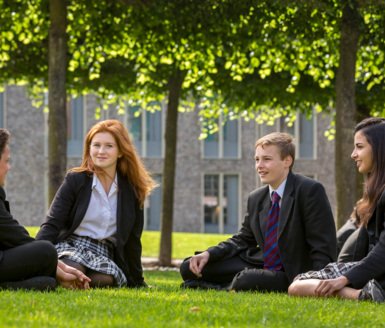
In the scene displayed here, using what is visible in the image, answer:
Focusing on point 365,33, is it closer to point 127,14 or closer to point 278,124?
point 127,14

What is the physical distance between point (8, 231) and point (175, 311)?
1838mm

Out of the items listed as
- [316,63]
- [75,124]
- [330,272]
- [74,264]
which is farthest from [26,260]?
[75,124]

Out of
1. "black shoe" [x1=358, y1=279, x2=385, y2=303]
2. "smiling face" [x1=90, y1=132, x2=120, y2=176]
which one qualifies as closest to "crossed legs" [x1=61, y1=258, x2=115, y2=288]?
"smiling face" [x1=90, y1=132, x2=120, y2=176]

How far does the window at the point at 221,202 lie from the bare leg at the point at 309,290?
3082 centimetres

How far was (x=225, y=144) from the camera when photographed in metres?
38.7

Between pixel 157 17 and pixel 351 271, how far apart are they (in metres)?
7.82

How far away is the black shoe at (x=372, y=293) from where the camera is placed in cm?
701

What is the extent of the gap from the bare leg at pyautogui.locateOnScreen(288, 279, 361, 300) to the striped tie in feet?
Answer: 2.46

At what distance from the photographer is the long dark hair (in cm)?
730

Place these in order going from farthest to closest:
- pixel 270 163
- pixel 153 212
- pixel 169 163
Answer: pixel 153 212 → pixel 169 163 → pixel 270 163

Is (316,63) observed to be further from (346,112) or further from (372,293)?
(372,293)

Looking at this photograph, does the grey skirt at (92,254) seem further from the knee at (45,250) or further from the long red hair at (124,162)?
the knee at (45,250)

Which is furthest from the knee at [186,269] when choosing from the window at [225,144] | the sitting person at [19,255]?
the window at [225,144]

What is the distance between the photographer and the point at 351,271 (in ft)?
23.3
